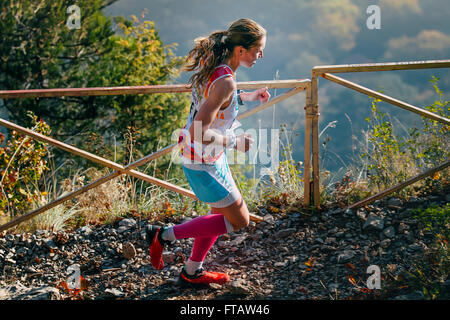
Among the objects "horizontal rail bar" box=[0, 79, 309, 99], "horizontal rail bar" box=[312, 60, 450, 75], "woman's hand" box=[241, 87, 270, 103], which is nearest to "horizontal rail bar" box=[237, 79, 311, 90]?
"horizontal rail bar" box=[0, 79, 309, 99]

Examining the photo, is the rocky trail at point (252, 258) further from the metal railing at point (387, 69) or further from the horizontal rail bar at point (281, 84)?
the horizontal rail bar at point (281, 84)

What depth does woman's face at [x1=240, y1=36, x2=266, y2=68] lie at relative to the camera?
2.18m

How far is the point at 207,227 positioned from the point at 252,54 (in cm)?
98

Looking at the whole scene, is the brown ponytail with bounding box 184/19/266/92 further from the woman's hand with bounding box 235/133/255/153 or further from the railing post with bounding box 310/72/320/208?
the railing post with bounding box 310/72/320/208

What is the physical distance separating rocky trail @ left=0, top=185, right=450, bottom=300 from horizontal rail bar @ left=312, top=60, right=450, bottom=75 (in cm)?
103

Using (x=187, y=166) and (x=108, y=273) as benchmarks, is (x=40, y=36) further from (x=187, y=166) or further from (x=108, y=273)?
(x=187, y=166)

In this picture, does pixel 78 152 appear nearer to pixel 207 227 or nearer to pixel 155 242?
pixel 155 242

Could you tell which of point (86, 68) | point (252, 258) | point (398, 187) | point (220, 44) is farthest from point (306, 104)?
point (86, 68)

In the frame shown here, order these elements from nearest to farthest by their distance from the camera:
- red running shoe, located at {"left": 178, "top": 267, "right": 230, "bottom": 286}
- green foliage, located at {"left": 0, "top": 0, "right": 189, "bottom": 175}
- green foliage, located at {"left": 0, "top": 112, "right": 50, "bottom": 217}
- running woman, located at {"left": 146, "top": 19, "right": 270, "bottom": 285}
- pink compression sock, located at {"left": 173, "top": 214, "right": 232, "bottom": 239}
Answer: running woman, located at {"left": 146, "top": 19, "right": 270, "bottom": 285}, pink compression sock, located at {"left": 173, "top": 214, "right": 232, "bottom": 239}, red running shoe, located at {"left": 178, "top": 267, "right": 230, "bottom": 286}, green foliage, located at {"left": 0, "top": 112, "right": 50, "bottom": 217}, green foliage, located at {"left": 0, "top": 0, "right": 189, "bottom": 175}
